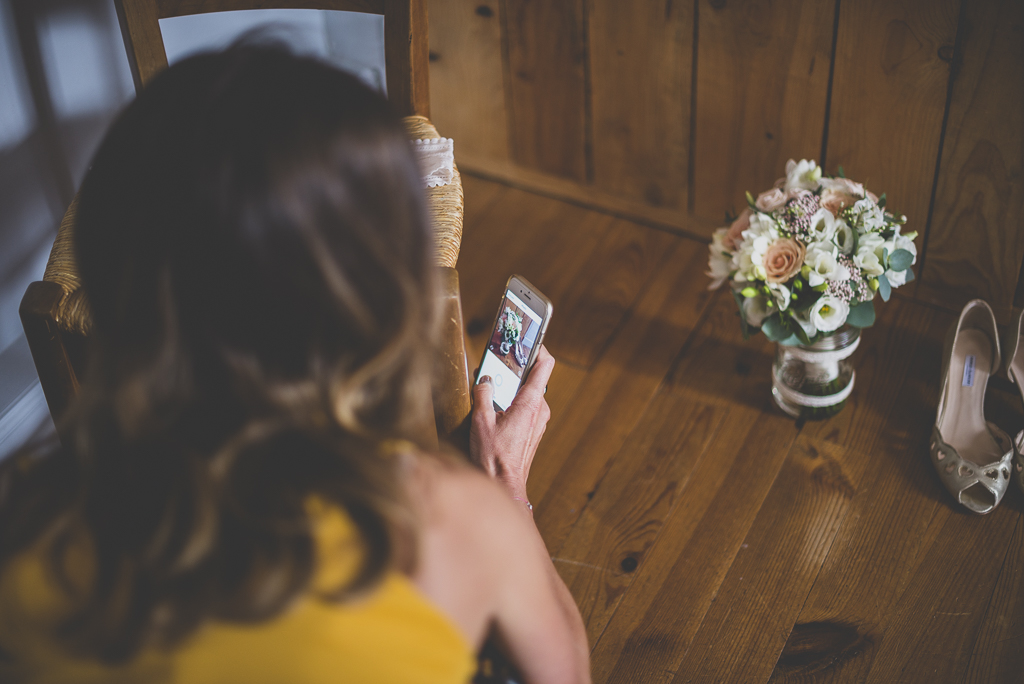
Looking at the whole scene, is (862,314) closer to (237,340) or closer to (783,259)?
(783,259)

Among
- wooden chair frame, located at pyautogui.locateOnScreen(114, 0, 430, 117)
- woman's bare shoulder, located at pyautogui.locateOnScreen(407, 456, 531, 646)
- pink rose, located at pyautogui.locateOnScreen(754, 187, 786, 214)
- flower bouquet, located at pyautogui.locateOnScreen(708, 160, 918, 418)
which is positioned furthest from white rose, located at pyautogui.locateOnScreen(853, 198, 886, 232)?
woman's bare shoulder, located at pyautogui.locateOnScreen(407, 456, 531, 646)

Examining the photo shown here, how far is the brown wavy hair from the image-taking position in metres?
0.49

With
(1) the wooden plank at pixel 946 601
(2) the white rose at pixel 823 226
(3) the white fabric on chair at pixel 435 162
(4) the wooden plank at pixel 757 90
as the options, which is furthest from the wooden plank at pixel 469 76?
(1) the wooden plank at pixel 946 601

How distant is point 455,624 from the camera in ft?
1.83

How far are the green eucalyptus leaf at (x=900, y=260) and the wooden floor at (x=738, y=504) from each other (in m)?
0.32

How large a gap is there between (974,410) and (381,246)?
4.03 feet

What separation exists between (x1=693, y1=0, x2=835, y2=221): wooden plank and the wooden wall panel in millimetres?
34

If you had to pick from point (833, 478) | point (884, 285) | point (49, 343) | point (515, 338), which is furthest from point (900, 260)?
point (49, 343)

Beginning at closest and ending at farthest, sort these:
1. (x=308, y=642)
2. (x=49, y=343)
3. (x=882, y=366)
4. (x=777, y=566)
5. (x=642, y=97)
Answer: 1. (x=308, y=642)
2. (x=49, y=343)
3. (x=777, y=566)
4. (x=882, y=366)
5. (x=642, y=97)

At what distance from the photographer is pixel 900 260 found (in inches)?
48.6

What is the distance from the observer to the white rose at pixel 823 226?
1207mm

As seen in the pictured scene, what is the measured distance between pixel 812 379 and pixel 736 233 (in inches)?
11.7

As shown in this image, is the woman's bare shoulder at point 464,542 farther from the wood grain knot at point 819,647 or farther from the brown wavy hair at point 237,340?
the wood grain knot at point 819,647

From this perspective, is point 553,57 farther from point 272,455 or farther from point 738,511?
point 272,455
